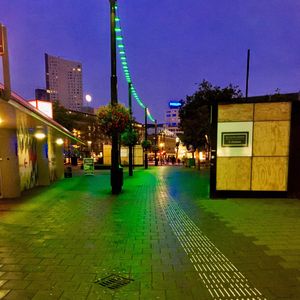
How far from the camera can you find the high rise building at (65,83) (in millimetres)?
37188

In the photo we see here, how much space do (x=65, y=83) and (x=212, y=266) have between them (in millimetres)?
38087

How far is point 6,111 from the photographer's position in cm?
784

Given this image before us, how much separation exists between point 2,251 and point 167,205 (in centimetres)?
481

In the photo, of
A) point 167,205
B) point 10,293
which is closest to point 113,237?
point 10,293

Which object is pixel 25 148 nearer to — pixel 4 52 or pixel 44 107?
pixel 44 107

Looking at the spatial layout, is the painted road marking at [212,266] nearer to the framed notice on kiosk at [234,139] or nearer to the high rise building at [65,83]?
the framed notice on kiosk at [234,139]

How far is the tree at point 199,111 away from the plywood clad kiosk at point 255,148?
14276 mm

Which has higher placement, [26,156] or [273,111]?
[273,111]

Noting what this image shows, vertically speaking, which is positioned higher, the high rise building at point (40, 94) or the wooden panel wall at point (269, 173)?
the high rise building at point (40, 94)

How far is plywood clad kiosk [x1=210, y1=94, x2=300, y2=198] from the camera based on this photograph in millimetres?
8906

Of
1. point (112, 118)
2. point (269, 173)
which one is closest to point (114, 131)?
point (112, 118)

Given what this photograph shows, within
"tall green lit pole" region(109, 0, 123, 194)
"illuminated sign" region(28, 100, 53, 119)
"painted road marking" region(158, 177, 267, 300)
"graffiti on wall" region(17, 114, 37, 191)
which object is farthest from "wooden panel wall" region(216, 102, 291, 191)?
"illuminated sign" region(28, 100, 53, 119)

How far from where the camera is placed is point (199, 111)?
2409 centimetres

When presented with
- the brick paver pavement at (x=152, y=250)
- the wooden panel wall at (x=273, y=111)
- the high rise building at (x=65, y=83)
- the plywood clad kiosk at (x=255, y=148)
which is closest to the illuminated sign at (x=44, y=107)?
the brick paver pavement at (x=152, y=250)
